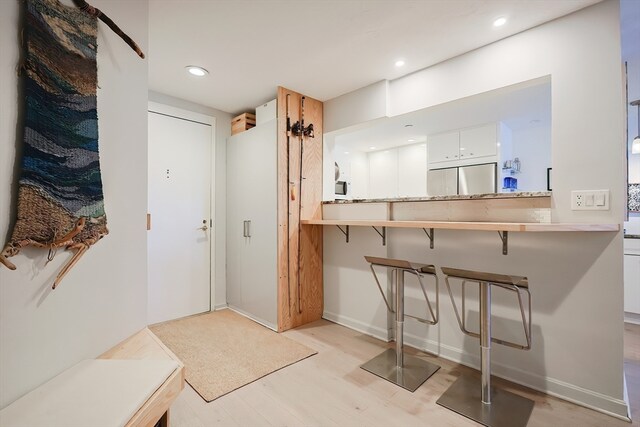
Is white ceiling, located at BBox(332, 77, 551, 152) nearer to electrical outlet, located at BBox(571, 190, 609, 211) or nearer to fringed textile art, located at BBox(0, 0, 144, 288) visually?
electrical outlet, located at BBox(571, 190, 609, 211)

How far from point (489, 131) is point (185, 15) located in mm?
3884

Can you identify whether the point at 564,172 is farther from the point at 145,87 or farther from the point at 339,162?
the point at 339,162

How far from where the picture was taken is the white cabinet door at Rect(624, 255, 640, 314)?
312cm

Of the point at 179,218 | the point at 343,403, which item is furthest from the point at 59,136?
the point at 179,218

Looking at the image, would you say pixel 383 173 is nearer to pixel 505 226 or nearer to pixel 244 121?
Result: pixel 244 121

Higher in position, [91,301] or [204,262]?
[91,301]

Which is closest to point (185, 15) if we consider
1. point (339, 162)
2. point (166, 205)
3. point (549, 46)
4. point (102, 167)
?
point (102, 167)

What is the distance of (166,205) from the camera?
3.19 metres

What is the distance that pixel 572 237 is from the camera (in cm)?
183

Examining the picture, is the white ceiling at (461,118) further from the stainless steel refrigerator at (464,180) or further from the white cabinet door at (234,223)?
the white cabinet door at (234,223)

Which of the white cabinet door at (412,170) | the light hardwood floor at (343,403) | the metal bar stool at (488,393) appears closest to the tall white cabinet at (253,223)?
the light hardwood floor at (343,403)

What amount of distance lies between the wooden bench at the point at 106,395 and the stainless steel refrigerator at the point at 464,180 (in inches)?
163

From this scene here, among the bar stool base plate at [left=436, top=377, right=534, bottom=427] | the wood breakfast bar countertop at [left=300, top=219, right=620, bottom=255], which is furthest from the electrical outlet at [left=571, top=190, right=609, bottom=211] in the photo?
the bar stool base plate at [left=436, top=377, right=534, bottom=427]

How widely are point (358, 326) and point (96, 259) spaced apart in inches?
93.4
